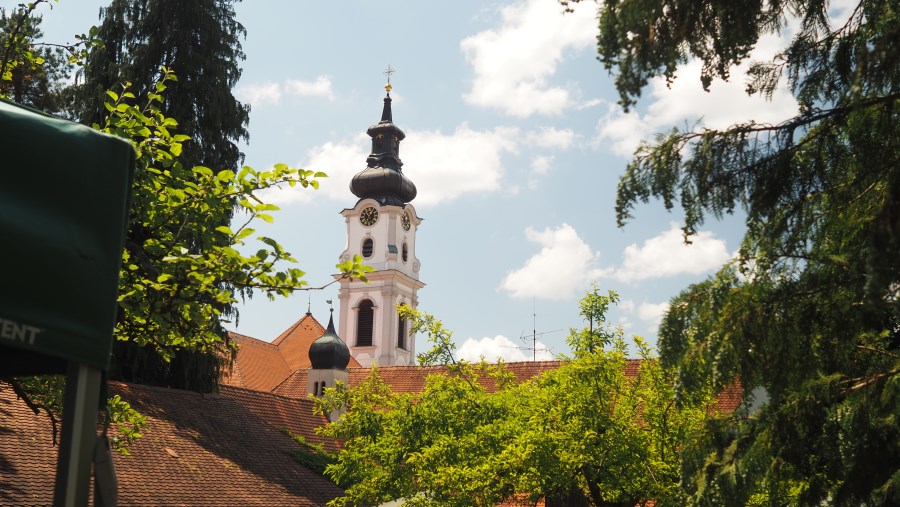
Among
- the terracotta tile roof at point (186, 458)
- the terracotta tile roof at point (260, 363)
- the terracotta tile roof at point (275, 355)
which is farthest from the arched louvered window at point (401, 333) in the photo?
the terracotta tile roof at point (186, 458)

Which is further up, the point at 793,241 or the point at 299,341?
the point at 299,341

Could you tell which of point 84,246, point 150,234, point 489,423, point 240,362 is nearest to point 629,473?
point 489,423

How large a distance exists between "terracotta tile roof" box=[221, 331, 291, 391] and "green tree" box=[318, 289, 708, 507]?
24753mm

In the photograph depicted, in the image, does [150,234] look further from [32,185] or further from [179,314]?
[32,185]

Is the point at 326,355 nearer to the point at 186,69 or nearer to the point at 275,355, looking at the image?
the point at 186,69

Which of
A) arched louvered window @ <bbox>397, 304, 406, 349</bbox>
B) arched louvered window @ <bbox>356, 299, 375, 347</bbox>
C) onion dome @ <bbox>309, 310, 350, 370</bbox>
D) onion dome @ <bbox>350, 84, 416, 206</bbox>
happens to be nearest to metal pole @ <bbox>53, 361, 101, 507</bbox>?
onion dome @ <bbox>309, 310, 350, 370</bbox>

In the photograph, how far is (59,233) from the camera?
3.35 m

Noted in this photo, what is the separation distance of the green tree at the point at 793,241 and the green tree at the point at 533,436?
342 inches

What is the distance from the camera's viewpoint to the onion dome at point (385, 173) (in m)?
61.0

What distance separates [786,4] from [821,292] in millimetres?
1856

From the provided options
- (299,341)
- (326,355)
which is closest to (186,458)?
(326,355)

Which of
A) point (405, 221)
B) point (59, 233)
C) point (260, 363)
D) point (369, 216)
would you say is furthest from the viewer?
point (405, 221)

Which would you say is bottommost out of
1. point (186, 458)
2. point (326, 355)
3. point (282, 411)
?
point (186, 458)

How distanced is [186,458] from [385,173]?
41784 millimetres
